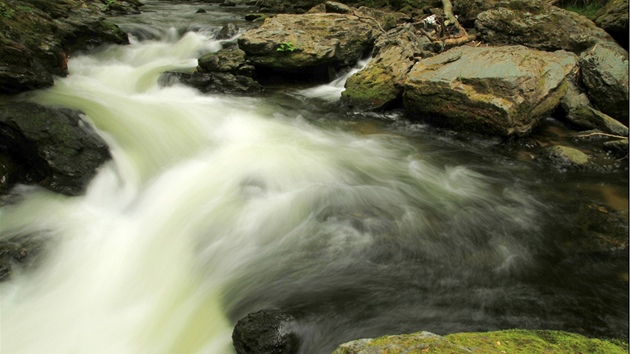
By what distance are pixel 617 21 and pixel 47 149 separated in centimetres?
1197

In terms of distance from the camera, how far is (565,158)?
6.66 m

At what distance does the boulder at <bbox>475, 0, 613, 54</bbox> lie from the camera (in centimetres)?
917

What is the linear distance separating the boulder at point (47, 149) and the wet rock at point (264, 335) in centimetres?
361

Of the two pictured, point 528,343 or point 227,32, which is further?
point 227,32

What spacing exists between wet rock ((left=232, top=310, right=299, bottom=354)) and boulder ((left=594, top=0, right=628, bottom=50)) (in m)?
10.0

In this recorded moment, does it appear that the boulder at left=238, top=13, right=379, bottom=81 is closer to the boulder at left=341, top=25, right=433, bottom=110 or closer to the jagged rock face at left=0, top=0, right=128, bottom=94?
the boulder at left=341, top=25, right=433, bottom=110

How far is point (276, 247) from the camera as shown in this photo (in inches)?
195

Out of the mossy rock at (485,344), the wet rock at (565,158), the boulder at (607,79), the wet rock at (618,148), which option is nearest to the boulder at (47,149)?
the mossy rock at (485,344)

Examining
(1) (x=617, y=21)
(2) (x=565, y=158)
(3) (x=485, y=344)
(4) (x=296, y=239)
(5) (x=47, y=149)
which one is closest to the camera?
(3) (x=485, y=344)

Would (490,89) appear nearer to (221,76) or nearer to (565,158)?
(565,158)

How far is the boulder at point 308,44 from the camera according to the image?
10000 mm

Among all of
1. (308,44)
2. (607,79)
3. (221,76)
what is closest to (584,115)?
(607,79)

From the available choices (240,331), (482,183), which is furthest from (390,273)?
(482,183)

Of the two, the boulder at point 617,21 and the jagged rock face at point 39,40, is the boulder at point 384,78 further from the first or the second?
the jagged rock face at point 39,40
